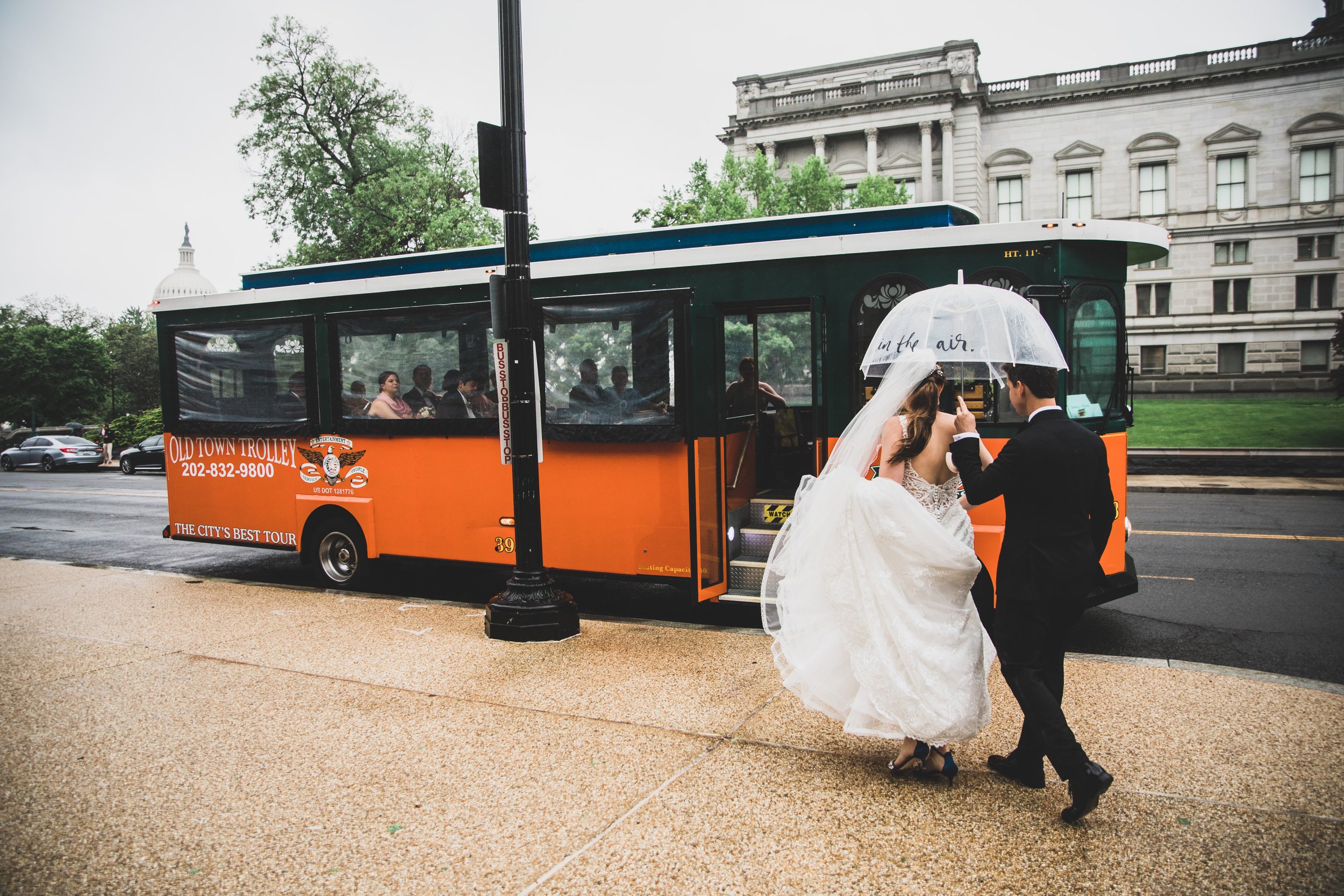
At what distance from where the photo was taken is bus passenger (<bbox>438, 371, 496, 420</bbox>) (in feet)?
25.5

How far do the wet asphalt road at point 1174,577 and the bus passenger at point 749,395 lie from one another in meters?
1.86

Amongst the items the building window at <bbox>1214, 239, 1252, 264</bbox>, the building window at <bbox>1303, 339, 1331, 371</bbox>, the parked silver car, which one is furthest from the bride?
the building window at <bbox>1214, 239, 1252, 264</bbox>

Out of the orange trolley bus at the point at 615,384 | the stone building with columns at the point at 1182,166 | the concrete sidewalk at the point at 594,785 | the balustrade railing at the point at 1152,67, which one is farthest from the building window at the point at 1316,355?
the concrete sidewalk at the point at 594,785

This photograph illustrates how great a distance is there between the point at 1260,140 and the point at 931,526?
176 ft

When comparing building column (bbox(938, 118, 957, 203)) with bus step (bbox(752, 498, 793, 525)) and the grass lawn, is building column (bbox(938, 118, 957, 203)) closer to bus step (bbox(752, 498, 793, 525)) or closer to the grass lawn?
the grass lawn

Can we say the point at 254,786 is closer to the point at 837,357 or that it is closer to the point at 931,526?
the point at 931,526

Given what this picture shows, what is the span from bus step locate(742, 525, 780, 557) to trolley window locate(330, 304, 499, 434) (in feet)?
8.21

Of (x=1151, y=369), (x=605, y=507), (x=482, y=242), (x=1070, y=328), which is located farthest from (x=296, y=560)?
(x=1151, y=369)

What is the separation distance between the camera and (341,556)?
357 inches

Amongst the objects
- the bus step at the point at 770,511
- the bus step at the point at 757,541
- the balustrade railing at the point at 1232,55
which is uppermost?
the balustrade railing at the point at 1232,55

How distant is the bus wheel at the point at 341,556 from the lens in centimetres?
871

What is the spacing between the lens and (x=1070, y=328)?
6277mm

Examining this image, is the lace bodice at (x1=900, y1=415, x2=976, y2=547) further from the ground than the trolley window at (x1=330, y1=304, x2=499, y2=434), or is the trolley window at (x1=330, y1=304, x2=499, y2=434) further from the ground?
the trolley window at (x1=330, y1=304, x2=499, y2=434)

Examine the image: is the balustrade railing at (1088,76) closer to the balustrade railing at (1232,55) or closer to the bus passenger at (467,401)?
the balustrade railing at (1232,55)
